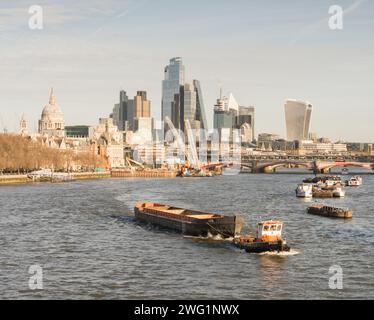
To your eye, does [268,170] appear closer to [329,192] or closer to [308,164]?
[308,164]

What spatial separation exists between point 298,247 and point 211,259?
630 centimetres

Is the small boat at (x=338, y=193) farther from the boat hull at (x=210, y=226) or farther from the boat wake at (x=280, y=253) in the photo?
the boat wake at (x=280, y=253)

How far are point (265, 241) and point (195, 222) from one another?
916 centimetres

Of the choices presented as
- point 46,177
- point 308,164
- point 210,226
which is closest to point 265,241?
point 210,226

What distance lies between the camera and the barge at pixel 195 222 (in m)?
45.4

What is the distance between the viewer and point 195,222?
47562 mm

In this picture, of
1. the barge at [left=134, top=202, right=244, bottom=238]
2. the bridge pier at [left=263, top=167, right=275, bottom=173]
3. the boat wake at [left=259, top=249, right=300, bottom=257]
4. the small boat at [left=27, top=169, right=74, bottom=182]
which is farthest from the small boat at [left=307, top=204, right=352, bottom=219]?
the bridge pier at [left=263, top=167, right=275, bottom=173]

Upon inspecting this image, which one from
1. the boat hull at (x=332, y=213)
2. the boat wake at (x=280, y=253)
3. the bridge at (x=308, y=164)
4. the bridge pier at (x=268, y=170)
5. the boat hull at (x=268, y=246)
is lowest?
the bridge pier at (x=268, y=170)

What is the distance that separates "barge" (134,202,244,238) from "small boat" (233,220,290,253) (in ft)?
11.0

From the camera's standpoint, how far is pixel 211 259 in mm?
37219

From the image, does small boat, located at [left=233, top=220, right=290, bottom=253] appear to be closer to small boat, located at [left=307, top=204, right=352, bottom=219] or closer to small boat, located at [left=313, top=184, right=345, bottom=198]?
small boat, located at [left=307, top=204, right=352, bottom=219]

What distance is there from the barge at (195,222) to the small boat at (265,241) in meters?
3.36

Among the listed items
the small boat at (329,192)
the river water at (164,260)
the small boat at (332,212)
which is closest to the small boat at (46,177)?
the small boat at (329,192)
